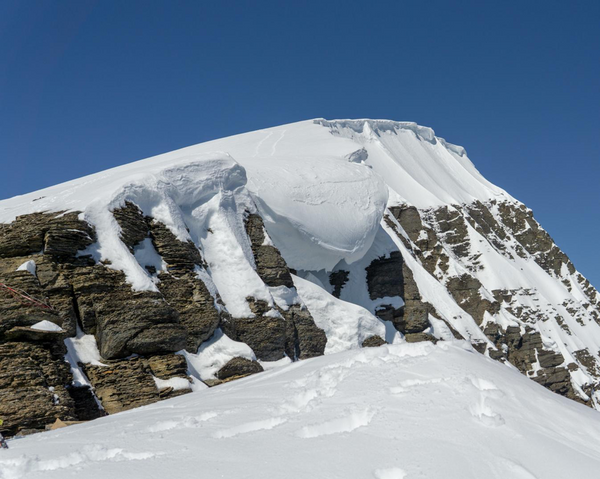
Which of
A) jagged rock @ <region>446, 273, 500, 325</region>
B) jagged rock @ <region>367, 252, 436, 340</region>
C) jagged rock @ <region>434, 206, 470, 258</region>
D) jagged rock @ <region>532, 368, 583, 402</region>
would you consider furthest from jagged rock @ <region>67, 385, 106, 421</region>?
jagged rock @ <region>434, 206, 470, 258</region>

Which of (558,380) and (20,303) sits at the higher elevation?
(20,303)

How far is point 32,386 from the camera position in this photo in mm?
10625

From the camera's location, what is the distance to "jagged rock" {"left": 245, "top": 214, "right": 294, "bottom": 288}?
65.5ft

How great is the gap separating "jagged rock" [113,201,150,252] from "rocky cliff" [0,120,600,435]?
0.16 feet

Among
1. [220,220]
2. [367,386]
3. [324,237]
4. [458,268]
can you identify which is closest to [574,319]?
[458,268]

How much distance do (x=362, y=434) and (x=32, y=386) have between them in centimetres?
755

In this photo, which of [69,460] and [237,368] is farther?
[237,368]

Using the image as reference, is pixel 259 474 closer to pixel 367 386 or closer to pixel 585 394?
pixel 367 386

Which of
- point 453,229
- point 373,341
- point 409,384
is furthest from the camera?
point 453,229

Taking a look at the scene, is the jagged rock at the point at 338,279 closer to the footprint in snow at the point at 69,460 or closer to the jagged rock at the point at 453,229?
the footprint in snow at the point at 69,460

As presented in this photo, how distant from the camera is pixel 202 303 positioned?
619 inches

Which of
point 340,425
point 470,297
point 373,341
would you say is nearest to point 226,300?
point 373,341

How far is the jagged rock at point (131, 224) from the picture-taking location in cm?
1493

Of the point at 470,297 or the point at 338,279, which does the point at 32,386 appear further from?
the point at 470,297
